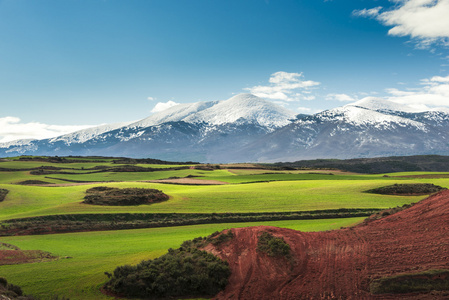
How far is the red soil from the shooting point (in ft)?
57.2

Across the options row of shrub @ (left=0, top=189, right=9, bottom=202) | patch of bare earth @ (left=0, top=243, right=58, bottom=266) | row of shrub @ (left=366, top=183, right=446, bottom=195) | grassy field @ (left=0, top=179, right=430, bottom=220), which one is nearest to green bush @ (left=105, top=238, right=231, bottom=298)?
patch of bare earth @ (left=0, top=243, right=58, bottom=266)

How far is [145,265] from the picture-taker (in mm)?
20047

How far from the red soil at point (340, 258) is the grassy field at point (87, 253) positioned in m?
6.56

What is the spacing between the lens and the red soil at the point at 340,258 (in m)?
17.4

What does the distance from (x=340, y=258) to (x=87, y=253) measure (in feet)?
61.7

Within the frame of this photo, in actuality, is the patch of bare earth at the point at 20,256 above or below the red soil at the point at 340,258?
below

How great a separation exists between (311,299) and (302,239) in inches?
200

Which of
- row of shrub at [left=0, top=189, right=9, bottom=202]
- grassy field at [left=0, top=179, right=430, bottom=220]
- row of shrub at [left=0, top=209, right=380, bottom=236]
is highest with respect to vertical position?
row of shrub at [left=0, top=189, right=9, bottom=202]

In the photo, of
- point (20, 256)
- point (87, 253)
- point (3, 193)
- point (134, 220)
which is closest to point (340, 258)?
point (87, 253)

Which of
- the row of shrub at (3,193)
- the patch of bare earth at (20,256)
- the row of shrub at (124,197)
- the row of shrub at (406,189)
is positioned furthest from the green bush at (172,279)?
the row of shrub at (406,189)

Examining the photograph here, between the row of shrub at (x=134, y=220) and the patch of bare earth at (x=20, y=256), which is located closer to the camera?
the patch of bare earth at (x=20, y=256)

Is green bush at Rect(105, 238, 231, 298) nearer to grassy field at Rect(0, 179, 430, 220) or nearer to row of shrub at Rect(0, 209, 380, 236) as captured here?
row of shrub at Rect(0, 209, 380, 236)

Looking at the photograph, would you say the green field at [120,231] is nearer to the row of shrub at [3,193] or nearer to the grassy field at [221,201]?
the grassy field at [221,201]

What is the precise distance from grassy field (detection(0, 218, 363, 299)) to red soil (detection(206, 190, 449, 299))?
A: 258 inches
